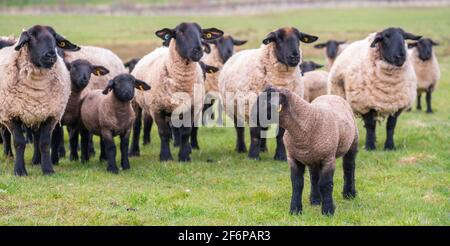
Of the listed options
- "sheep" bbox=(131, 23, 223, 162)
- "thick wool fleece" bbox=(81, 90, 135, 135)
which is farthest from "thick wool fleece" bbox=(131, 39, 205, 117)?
"thick wool fleece" bbox=(81, 90, 135, 135)

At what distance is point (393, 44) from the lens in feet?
41.3

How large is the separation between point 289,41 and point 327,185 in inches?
159

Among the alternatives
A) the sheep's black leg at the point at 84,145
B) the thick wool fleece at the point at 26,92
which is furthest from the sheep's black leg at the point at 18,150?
the sheep's black leg at the point at 84,145

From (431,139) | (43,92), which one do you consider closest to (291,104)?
(43,92)

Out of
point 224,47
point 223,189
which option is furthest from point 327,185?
point 224,47

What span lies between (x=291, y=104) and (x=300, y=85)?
15.4 ft

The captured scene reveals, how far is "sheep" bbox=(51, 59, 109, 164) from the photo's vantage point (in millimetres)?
12023

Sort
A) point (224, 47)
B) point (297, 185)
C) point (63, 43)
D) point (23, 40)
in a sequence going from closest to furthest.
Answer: point (297, 185), point (23, 40), point (63, 43), point (224, 47)

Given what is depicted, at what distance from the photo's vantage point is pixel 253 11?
69.4 m

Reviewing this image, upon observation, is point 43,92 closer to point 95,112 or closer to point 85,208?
point 95,112

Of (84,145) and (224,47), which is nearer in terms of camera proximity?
(84,145)

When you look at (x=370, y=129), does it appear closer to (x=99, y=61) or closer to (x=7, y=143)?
(x=99, y=61)

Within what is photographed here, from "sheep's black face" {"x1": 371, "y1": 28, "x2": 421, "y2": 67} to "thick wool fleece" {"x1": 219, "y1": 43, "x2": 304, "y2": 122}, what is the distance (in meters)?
1.68

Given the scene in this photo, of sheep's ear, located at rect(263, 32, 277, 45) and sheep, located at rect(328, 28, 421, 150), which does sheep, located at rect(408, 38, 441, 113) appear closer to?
sheep, located at rect(328, 28, 421, 150)
